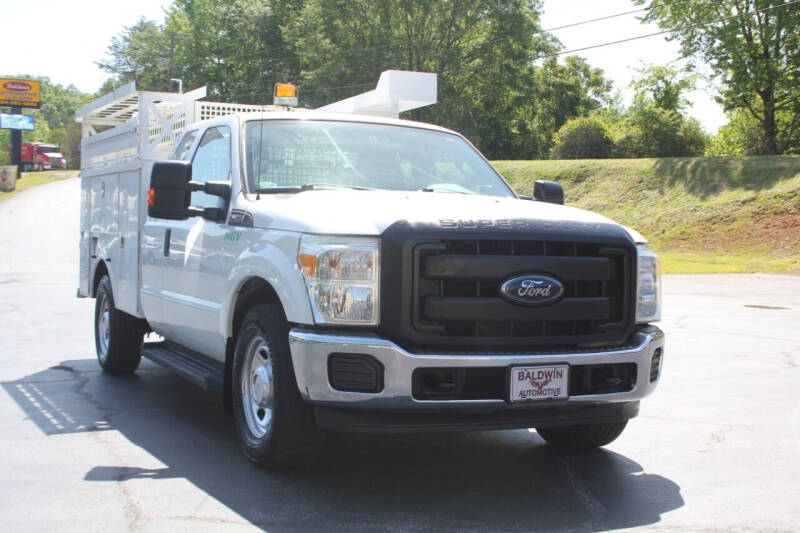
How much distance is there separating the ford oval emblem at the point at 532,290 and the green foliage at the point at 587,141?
37449 millimetres

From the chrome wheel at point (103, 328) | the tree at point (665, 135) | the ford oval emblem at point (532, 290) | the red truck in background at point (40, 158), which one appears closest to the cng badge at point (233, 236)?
the ford oval emblem at point (532, 290)

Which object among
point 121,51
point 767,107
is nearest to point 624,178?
point 767,107

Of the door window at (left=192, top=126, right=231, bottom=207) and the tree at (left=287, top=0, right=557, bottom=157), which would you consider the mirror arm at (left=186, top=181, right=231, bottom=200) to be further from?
the tree at (left=287, top=0, right=557, bottom=157)

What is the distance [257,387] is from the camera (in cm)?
521

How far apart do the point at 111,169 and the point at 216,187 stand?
3.09 metres

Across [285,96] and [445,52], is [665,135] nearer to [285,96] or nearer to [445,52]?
[445,52]

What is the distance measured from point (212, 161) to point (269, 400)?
6.92 feet

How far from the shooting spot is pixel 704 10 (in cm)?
3825

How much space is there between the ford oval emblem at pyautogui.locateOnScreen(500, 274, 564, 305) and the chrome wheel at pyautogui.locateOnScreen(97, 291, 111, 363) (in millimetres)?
4864

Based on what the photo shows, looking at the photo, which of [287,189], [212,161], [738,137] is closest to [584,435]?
[287,189]

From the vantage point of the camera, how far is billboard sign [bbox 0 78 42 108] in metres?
85.1

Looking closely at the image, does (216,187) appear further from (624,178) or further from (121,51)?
(121,51)

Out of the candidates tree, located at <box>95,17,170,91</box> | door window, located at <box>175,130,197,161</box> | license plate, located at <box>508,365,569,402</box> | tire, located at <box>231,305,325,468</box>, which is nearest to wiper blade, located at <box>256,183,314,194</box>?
tire, located at <box>231,305,325,468</box>

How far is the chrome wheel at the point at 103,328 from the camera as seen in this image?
8508 mm
